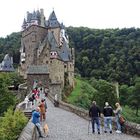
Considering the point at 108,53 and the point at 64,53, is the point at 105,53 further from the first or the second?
the point at 64,53

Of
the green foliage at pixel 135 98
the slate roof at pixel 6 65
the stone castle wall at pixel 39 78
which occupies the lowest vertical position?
the green foliage at pixel 135 98

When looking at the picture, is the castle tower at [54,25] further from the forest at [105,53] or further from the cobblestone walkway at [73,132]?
the cobblestone walkway at [73,132]

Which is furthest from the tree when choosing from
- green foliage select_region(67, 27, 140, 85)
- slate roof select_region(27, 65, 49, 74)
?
slate roof select_region(27, 65, 49, 74)

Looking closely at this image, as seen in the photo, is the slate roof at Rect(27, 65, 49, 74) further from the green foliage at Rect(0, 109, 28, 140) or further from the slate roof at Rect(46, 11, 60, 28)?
the green foliage at Rect(0, 109, 28, 140)

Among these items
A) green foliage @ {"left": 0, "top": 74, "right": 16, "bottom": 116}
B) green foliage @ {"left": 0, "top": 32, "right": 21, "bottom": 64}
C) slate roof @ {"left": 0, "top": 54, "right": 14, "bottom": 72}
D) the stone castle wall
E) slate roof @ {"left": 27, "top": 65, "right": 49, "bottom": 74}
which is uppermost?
green foliage @ {"left": 0, "top": 32, "right": 21, "bottom": 64}

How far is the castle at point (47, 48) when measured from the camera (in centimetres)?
8412

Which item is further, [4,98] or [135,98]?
[135,98]

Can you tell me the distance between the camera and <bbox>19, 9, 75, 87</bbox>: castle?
84.1m

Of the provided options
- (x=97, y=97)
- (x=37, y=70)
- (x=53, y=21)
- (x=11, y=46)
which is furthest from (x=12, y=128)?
(x=11, y=46)

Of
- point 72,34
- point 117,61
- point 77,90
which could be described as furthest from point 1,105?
point 72,34

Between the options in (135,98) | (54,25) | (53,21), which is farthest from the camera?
(135,98)

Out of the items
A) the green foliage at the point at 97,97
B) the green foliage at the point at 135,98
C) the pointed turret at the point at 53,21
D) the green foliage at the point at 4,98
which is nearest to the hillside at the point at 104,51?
the green foliage at the point at 135,98

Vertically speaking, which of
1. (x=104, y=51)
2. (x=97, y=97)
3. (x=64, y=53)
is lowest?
(x=97, y=97)

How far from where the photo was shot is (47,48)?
3369 inches
